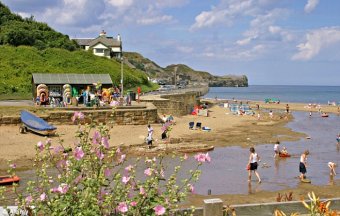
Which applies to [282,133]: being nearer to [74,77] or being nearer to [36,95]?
[74,77]

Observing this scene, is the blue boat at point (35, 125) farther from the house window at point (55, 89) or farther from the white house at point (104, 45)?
the white house at point (104, 45)

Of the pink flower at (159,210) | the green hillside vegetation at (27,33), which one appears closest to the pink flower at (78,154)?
the pink flower at (159,210)

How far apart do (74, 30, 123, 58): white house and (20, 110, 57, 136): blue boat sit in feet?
174

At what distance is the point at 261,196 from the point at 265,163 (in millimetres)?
6471

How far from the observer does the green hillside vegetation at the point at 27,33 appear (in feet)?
182

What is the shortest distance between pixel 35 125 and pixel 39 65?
94.0ft

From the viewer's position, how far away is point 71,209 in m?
4.48

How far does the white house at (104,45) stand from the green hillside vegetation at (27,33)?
12.9 meters

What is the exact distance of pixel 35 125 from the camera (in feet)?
74.6

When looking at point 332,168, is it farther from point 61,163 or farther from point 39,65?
point 39,65

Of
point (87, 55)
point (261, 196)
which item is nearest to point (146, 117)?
point (261, 196)

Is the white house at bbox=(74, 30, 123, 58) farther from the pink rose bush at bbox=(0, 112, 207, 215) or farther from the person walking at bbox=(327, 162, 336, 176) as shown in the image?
the pink rose bush at bbox=(0, 112, 207, 215)

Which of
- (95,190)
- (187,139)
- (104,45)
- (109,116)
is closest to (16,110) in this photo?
(109,116)

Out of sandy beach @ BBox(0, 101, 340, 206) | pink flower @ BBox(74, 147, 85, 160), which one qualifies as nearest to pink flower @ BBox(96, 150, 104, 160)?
pink flower @ BBox(74, 147, 85, 160)
